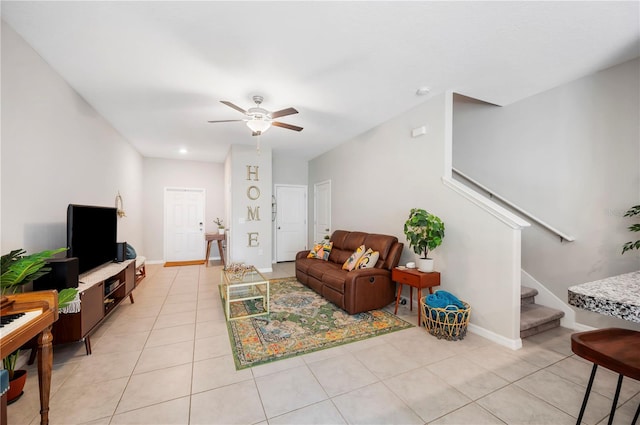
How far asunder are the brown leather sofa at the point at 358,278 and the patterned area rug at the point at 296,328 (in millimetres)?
144

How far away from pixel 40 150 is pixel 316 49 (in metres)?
2.66

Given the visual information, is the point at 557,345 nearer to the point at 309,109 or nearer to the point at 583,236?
the point at 583,236

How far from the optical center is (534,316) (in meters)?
2.71

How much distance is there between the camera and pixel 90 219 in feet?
8.79

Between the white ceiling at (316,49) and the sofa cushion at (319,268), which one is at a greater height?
the white ceiling at (316,49)

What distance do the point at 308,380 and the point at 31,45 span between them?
3.60 m

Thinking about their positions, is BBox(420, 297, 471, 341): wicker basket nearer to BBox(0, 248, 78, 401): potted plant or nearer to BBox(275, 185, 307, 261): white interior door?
BBox(0, 248, 78, 401): potted plant

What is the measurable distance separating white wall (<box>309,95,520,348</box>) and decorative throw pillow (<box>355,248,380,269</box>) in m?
0.53

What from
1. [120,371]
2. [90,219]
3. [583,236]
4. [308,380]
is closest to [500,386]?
[308,380]

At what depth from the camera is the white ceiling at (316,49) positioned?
1.82 m

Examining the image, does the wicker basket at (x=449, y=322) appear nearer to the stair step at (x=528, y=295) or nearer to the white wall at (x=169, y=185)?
the stair step at (x=528, y=295)

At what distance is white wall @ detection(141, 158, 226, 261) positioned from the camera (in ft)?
20.5

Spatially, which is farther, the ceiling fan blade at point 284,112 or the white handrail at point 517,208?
the white handrail at point 517,208

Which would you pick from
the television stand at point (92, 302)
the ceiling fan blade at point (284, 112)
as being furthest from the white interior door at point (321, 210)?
the television stand at point (92, 302)
